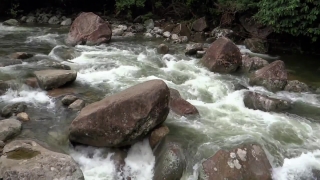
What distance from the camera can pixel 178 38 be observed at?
13.4 m

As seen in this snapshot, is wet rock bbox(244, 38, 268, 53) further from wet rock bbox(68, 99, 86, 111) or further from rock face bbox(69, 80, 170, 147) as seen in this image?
wet rock bbox(68, 99, 86, 111)

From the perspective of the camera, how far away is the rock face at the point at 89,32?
12.3 meters

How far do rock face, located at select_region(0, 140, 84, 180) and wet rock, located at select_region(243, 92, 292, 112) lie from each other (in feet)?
14.8

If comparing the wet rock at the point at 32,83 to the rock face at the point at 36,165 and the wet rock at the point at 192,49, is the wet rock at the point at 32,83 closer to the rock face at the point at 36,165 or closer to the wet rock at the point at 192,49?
the rock face at the point at 36,165

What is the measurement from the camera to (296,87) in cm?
875

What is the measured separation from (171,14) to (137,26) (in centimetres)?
209

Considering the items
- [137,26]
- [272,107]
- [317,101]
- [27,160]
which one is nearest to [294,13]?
[317,101]

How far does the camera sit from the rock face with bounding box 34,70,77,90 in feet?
25.5

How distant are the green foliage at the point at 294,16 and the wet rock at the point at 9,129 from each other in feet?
26.3

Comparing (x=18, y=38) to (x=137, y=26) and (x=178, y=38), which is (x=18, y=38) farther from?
(x=178, y=38)

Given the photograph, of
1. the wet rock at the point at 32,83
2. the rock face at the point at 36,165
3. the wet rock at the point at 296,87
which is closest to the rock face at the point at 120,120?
the rock face at the point at 36,165

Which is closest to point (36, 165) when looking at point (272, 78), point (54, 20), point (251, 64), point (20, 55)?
point (20, 55)

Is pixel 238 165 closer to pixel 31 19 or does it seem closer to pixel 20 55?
pixel 20 55

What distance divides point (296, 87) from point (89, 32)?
7572 millimetres
